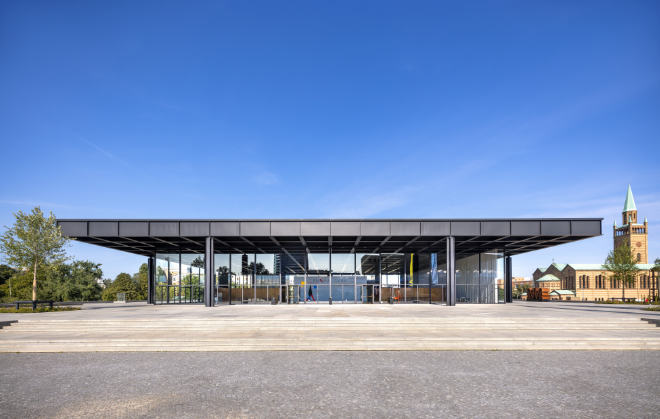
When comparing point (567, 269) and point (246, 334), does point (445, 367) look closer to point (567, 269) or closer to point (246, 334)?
point (246, 334)

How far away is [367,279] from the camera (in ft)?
123


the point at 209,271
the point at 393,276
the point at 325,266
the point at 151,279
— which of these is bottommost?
the point at 151,279

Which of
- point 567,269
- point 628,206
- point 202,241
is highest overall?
point 628,206

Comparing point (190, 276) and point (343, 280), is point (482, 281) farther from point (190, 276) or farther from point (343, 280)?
point (190, 276)

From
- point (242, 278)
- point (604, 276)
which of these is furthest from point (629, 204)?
point (242, 278)

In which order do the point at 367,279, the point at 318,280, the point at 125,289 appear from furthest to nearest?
the point at 125,289 < the point at 367,279 < the point at 318,280

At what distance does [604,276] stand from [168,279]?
9621 centimetres

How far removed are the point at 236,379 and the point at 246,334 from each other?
6815 mm

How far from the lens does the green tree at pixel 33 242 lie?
30.1 metres

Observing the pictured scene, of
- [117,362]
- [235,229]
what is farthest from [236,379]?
[235,229]

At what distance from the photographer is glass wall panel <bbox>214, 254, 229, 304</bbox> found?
37.4m

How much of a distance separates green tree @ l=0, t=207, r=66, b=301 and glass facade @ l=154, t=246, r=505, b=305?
10354 mm

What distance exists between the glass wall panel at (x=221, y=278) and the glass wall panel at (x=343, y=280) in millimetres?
10189

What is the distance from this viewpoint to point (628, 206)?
135625 mm
